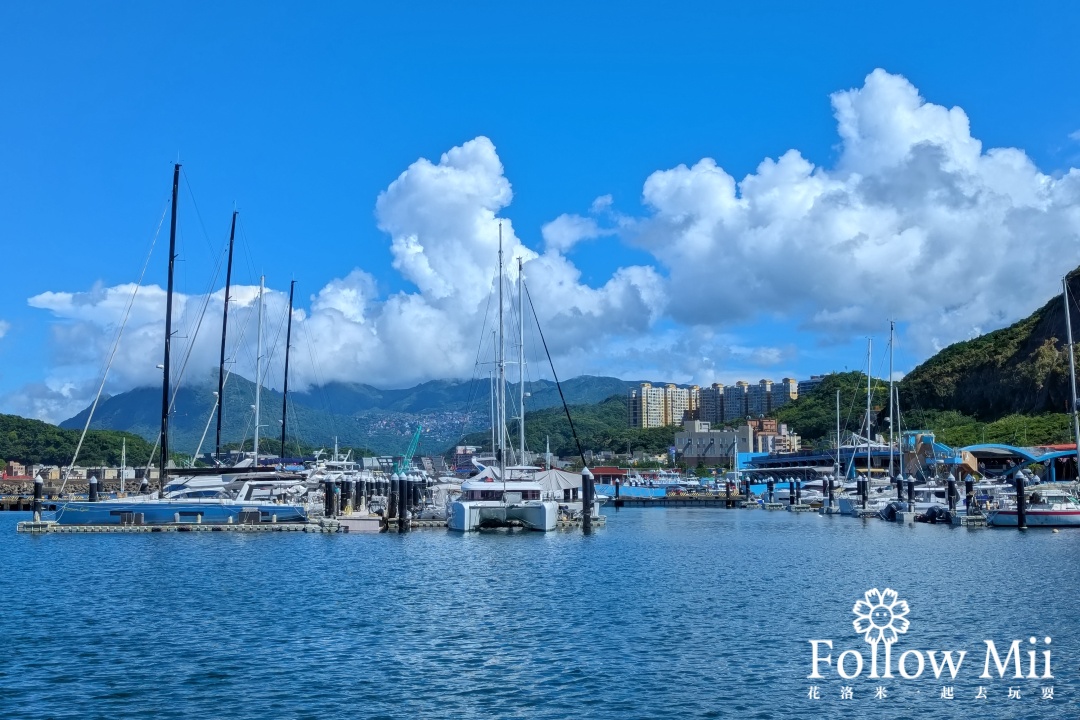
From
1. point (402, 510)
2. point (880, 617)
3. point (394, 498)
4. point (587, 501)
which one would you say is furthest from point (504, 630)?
point (394, 498)

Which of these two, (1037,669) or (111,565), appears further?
(111,565)

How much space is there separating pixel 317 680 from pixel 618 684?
671cm

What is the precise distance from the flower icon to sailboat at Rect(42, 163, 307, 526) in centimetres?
4109

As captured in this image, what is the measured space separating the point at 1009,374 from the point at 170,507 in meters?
137

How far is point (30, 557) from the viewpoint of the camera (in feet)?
169

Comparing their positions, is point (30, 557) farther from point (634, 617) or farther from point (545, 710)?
point (545, 710)

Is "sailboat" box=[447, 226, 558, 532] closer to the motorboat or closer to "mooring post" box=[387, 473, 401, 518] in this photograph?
"mooring post" box=[387, 473, 401, 518]

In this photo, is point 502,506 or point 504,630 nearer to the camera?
point 504,630

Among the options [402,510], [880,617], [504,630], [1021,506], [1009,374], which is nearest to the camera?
[504,630]

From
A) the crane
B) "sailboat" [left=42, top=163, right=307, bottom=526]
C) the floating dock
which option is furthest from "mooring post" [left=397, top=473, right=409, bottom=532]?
the floating dock

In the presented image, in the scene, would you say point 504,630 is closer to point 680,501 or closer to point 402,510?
point 402,510

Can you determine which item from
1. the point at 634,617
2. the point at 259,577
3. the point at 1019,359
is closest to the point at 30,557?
the point at 259,577

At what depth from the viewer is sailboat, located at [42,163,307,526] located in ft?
214

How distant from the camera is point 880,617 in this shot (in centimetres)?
3350
